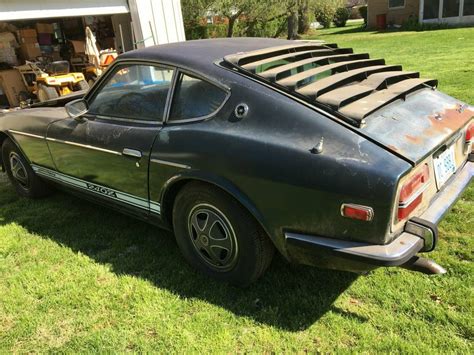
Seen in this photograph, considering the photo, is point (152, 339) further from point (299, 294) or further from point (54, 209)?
point (54, 209)

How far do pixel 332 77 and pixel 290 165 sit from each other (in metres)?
0.83

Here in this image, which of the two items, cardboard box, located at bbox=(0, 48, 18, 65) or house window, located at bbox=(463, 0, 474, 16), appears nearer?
cardboard box, located at bbox=(0, 48, 18, 65)

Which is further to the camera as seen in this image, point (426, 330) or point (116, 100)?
point (116, 100)

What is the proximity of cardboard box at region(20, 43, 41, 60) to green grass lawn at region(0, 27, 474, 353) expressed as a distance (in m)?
9.08

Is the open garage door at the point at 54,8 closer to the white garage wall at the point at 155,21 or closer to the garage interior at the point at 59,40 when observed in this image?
the garage interior at the point at 59,40

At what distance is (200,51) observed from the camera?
3082 millimetres

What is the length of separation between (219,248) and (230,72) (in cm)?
113

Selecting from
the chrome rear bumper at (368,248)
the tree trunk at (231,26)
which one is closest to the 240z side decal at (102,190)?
the chrome rear bumper at (368,248)

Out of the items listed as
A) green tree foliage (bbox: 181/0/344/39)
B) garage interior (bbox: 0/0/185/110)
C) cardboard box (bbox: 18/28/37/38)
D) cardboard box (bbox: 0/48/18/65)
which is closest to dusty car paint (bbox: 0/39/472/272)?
garage interior (bbox: 0/0/185/110)

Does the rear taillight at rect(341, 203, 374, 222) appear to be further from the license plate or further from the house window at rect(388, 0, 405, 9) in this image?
the house window at rect(388, 0, 405, 9)

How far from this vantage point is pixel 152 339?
2.57 metres

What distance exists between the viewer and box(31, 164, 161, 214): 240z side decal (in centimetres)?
316

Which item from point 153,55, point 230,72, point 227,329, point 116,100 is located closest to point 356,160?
point 230,72

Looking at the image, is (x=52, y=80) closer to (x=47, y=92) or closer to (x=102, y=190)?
(x=47, y=92)
